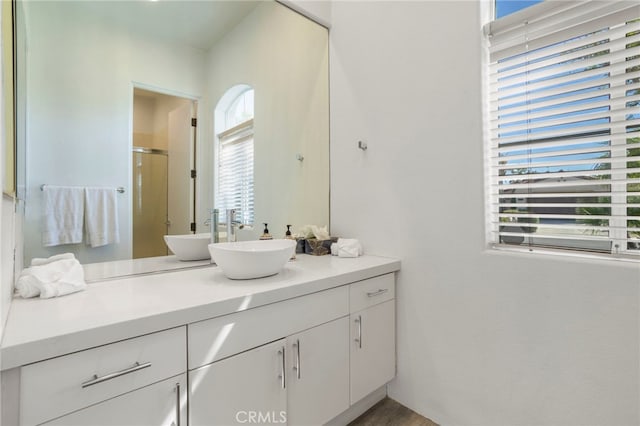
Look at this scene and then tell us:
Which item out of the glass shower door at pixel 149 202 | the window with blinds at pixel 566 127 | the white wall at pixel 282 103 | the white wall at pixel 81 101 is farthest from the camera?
the white wall at pixel 282 103

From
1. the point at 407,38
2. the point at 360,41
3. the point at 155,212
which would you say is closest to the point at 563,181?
the point at 407,38

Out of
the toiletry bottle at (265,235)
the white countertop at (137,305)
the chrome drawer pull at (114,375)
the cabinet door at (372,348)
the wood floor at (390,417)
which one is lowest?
the wood floor at (390,417)

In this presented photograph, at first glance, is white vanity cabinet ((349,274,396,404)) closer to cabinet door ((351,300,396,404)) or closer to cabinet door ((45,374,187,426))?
cabinet door ((351,300,396,404))

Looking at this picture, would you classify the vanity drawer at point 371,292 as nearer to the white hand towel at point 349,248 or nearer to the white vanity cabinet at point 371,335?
the white vanity cabinet at point 371,335

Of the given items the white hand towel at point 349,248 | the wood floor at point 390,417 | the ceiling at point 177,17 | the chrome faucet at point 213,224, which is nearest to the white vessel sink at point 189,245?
the chrome faucet at point 213,224

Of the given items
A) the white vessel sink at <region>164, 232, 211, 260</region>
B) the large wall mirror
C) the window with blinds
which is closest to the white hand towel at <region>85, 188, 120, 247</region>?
the large wall mirror

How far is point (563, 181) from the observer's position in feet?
4.24

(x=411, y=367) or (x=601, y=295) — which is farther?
(x=411, y=367)

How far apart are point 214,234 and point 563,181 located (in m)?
1.70

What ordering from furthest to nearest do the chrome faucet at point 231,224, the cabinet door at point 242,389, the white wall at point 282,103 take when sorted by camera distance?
the white wall at point 282,103 < the chrome faucet at point 231,224 < the cabinet door at point 242,389

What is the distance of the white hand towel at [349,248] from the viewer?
1894mm

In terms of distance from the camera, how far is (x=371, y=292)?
64.3 inches

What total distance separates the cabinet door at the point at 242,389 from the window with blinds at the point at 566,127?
1.17 m

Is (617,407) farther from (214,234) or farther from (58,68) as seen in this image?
(58,68)
